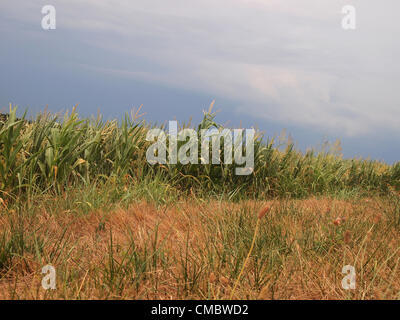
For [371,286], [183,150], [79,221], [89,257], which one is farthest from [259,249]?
[183,150]

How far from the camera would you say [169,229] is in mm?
3514

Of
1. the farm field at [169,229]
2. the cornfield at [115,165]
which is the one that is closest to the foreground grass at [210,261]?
the farm field at [169,229]

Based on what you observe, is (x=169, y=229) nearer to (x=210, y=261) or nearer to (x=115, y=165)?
(x=210, y=261)

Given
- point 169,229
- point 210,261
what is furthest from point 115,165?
point 210,261

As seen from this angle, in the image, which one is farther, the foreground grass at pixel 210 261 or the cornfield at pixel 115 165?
the cornfield at pixel 115 165

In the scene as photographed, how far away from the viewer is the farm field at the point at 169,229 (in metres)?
2.21

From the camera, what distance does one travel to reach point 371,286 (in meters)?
2.25

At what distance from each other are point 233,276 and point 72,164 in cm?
381

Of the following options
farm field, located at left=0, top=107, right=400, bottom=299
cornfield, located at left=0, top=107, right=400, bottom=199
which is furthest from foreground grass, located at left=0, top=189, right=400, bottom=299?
cornfield, located at left=0, top=107, right=400, bottom=199

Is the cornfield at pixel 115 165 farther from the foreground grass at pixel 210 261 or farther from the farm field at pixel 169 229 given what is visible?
the foreground grass at pixel 210 261

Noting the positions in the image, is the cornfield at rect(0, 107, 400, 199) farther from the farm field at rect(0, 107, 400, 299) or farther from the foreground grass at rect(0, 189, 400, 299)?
the foreground grass at rect(0, 189, 400, 299)
